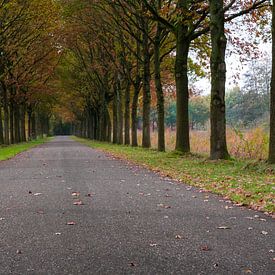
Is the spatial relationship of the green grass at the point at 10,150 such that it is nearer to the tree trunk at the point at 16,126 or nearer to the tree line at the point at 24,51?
the tree line at the point at 24,51

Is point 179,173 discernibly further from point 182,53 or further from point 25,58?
point 25,58

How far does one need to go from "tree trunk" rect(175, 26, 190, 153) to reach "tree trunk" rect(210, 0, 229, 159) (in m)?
→ 3.66

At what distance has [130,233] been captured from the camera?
19.2 ft

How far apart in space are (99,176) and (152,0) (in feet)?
41.4

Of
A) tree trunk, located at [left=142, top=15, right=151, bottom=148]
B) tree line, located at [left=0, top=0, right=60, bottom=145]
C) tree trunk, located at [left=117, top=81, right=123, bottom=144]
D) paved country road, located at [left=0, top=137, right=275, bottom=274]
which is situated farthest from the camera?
tree trunk, located at [left=117, top=81, right=123, bottom=144]

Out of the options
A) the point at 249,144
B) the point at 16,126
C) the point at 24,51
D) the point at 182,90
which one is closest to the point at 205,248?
the point at 249,144

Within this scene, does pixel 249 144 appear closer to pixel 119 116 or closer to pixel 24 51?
pixel 119 116

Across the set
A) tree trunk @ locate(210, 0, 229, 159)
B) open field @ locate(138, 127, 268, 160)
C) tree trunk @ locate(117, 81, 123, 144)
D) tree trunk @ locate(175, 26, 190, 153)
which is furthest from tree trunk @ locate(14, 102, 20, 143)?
tree trunk @ locate(210, 0, 229, 159)

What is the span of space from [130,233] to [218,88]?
1140 centimetres

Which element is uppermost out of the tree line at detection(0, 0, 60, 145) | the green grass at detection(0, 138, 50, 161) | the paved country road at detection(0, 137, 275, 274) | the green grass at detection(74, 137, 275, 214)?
the tree line at detection(0, 0, 60, 145)

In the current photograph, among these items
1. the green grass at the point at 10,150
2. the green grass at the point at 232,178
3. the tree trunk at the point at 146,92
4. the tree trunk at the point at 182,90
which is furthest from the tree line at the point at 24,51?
the green grass at the point at 232,178

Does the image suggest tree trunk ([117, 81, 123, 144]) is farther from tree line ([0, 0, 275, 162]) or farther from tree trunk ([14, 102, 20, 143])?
tree trunk ([14, 102, 20, 143])

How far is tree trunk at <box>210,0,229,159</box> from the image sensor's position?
16.4m

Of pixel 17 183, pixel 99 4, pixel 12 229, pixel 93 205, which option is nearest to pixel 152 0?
pixel 99 4
